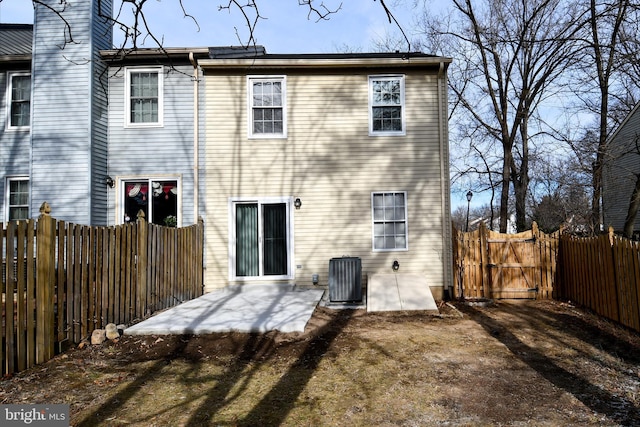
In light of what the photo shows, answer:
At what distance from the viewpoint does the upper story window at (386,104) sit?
35.2 feet

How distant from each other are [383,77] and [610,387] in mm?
8361

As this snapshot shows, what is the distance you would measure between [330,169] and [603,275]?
614 centimetres

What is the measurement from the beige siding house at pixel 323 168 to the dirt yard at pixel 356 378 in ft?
10.6

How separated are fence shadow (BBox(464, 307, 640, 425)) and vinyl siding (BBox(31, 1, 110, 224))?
9.26 m

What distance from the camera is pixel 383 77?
35.5 ft

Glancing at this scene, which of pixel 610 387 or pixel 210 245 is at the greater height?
pixel 210 245

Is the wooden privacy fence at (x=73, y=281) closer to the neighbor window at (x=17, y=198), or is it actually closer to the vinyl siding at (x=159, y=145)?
the vinyl siding at (x=159, y=145)

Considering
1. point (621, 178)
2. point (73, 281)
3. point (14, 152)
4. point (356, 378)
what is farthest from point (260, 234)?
point (621, 178)

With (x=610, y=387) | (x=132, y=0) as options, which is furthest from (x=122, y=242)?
(x=610, y=387)

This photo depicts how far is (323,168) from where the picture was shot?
10.6 m

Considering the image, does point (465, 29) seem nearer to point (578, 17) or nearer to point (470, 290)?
point (578, 17)

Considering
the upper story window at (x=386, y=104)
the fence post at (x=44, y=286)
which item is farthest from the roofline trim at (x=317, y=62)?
the fence post at (x=44, y=286)

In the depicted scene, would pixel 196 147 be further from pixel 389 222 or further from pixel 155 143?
pixel 389 222

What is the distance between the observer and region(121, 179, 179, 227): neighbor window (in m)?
10.7
